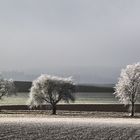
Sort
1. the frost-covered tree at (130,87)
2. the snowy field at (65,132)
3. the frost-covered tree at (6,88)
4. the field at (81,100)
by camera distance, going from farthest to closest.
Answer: the field at (81,100) → the frost-covered tree at (6,88) → the frost-covered tree at (130,87) → the snowy field at (65,132)

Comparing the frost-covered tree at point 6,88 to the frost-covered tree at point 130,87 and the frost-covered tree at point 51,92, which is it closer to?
the frost-covered tree at point 51,92

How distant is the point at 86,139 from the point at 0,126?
4463mm

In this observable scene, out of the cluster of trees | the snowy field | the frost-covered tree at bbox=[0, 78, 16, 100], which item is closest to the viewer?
the snowy field

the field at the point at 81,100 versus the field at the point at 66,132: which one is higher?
the field at the point at 81,100

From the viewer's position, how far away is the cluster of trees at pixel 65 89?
60.3 m

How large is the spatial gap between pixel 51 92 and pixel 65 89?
1.78 metres

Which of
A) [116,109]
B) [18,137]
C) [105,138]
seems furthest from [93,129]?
[116,109]

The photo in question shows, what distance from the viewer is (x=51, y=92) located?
6238cm

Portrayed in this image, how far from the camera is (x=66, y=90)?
205 feet

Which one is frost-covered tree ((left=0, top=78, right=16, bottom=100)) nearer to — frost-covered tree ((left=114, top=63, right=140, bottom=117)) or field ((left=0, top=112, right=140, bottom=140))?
frost-covered tree ((left=114, top=63, right=140, bottom=117))

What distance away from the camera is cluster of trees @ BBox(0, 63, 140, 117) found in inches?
2376

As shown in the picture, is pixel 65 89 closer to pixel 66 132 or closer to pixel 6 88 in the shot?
pixel 6 88

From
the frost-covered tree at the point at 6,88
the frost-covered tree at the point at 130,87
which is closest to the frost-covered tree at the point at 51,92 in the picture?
the frost-covered tree at the point at 130,87

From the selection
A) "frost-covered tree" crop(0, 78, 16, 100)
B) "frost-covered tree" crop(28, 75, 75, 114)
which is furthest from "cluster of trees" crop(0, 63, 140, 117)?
"frost-covered tree" crop(0, 78, 16, 100)
